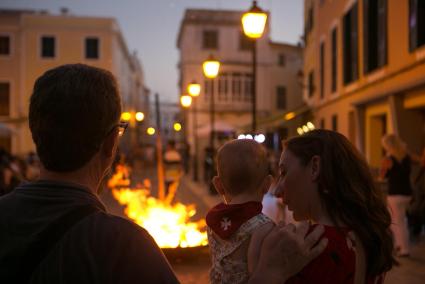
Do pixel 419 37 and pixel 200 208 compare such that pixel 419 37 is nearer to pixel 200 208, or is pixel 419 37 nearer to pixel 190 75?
pixel 200 208

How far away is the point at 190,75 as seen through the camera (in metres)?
45.2

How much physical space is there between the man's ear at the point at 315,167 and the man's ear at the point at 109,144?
0.82 m

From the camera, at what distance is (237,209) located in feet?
9.03

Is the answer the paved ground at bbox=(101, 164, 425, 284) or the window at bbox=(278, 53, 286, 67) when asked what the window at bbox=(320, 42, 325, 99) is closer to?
the paved ground at bbox=(101, 164, 425, 284)

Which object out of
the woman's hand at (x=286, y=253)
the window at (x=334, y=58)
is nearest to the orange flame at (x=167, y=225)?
the woman's hand at (x=286, y=253)

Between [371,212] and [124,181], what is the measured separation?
765 inches

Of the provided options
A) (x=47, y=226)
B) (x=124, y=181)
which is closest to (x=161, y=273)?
(x=47, y=226)

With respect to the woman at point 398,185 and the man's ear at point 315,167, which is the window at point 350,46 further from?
the man's ear at point 315,167

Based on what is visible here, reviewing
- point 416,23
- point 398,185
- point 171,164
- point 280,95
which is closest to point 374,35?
point 416,23

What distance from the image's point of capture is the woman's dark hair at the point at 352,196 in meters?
2.03

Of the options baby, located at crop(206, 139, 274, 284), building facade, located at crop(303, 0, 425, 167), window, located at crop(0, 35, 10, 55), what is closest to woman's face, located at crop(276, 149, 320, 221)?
baby, located at crop(206, 139, 274, 284)

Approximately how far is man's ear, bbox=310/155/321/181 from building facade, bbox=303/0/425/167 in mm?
10057

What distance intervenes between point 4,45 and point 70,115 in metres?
43.3

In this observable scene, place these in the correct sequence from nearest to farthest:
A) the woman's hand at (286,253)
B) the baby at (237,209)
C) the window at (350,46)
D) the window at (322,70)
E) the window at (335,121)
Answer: the woman's hand at (286,253)
the baby at (237,209)
the window at (350,46)
the window at (335,121)
the window at (322,70)
